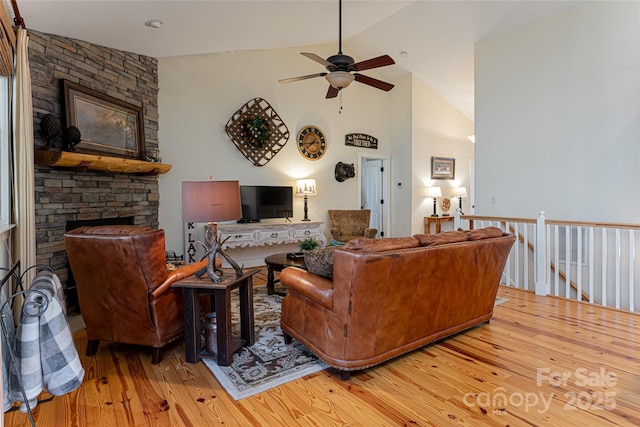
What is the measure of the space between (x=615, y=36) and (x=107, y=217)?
6200 millimetres

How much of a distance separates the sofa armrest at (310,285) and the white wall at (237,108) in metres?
2.93

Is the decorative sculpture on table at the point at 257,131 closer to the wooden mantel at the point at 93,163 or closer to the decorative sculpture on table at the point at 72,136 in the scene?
the wooden mantel at the point at 93,163

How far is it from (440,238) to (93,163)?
10.6ft

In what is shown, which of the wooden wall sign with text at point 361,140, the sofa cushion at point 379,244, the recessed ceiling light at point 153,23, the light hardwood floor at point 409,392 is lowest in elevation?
the light hardwood floor at point 409,392

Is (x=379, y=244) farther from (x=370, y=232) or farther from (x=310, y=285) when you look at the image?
(x=370, y=232)

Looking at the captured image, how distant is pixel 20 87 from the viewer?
2.46 metres

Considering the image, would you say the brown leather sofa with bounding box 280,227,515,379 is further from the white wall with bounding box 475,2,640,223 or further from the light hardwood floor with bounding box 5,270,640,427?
the white wall with bounding box 475,2,640,223

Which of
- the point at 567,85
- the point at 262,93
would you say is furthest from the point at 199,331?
the point at 567,85

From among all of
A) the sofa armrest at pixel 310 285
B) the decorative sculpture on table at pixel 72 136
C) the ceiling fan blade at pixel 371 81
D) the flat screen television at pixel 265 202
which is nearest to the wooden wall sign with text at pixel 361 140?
the flat screen television at pixel 265 202

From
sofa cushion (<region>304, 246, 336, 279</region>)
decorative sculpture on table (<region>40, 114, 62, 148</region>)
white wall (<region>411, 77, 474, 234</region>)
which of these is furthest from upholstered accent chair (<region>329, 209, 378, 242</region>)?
decorative sculpture on table (<region>40, 114, 62, 148</region>)

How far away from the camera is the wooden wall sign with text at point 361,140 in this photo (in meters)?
6.77

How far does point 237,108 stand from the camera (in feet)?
17.8

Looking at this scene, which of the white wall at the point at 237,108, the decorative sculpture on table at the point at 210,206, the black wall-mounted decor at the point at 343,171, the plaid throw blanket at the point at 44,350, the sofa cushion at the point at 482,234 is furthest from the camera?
the black wall-mounted decor at the point at 343,171

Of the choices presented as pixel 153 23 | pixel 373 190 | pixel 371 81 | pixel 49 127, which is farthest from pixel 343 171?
pixel 49 127
